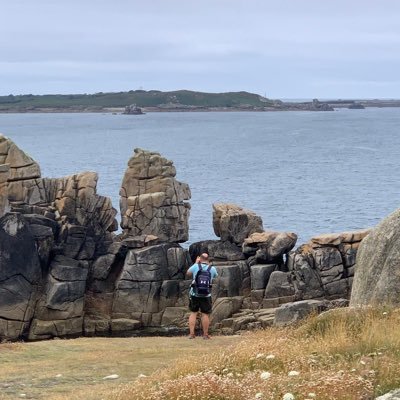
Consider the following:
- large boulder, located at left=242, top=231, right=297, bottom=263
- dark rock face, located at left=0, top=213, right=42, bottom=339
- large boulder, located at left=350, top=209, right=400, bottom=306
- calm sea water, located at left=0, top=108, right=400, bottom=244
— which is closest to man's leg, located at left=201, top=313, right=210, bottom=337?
large boulder, located at left=350, top=209, right=400, bottom=306

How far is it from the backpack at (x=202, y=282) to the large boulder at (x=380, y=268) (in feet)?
16.0

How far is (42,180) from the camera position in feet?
140

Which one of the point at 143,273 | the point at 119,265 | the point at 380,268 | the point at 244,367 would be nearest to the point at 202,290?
the point at 380,268

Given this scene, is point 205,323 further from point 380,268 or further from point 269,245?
point 269,245

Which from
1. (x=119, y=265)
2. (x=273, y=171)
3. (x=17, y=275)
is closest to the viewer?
(x=17, y=275)

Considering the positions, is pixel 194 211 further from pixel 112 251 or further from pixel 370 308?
pixel 370 308

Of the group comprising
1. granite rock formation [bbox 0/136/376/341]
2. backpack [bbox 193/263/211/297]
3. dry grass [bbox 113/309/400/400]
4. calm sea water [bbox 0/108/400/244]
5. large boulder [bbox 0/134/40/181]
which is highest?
large boulder [bbox 0/134/40/181]

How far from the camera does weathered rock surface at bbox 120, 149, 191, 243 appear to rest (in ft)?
144

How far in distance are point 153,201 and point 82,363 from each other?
2313 cm

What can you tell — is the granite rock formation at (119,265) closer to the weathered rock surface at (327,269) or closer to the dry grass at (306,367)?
the weathered rock surface at (327,269)

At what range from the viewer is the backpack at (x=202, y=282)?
26.0 meters

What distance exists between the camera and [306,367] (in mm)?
15102

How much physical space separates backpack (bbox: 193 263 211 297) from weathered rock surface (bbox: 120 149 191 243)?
56.8ft

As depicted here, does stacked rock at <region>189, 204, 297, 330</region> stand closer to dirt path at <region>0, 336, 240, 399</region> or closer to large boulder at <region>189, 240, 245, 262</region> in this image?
large boulder at <region>189, 240, 245, 262</region>
